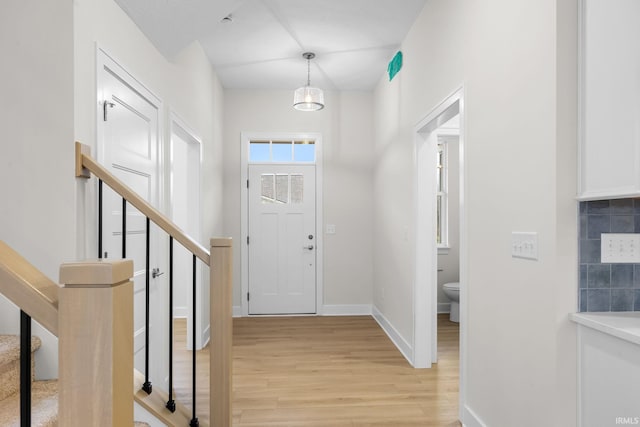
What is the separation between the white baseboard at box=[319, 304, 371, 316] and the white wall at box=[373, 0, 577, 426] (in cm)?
282

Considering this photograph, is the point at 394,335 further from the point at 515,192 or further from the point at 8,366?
the point at 8,366

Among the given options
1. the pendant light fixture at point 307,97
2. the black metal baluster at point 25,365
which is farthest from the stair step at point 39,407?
the pendant light fixture at point 307,97

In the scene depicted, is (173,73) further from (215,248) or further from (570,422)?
(570,422)

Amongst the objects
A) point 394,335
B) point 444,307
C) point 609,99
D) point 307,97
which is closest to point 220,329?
point 609,99

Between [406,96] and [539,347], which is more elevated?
[406,96]

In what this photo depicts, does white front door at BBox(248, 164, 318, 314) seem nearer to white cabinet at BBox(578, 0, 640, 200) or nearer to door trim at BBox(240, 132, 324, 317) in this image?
door trim at BBox(240, 132, 324, 317)

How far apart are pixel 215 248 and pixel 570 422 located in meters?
1.61

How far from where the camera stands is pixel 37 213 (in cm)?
162

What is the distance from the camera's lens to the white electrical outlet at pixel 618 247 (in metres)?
1.53

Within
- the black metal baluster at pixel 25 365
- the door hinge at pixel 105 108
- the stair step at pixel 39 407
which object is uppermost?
the door hinge at pixel 105 108

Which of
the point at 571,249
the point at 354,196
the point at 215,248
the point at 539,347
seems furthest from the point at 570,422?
the point at 354,196

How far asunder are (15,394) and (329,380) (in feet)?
6.77

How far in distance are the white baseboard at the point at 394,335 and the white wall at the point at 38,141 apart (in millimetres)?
2699

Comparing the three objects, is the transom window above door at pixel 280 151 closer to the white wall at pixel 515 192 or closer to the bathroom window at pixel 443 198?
the bathroom window at pixel 443 198
